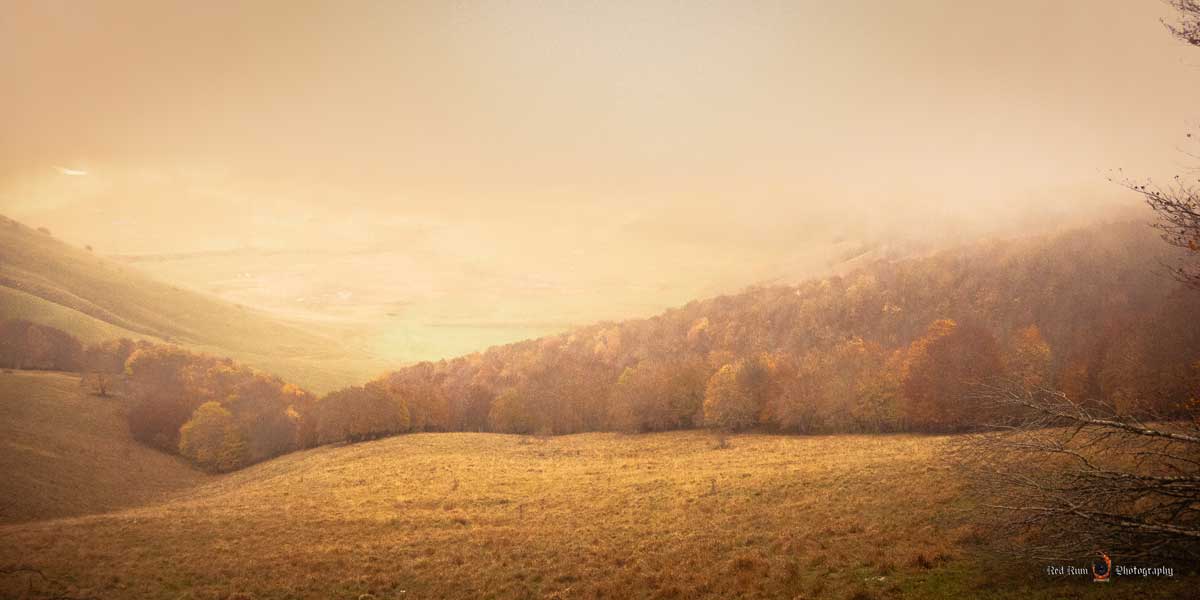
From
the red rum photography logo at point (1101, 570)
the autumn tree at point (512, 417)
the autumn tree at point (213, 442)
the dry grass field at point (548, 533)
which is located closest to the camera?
the red rum photography logo at point (1101, 570)

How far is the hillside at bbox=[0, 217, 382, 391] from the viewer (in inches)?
4653

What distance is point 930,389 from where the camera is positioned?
52.0m

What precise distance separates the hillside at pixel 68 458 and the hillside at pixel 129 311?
1965 inches

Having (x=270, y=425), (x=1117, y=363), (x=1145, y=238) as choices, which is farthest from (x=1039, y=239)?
(x=270, y=425)

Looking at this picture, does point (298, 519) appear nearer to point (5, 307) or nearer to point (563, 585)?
point (563, 585)

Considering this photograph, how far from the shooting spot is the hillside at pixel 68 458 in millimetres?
42688

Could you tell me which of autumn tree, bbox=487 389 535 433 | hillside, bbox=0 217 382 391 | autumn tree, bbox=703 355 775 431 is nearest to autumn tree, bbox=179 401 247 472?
autumn tree, bbox=487 389 535 433

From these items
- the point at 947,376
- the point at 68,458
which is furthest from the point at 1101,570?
the point at 68,458

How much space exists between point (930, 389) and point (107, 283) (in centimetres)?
20964

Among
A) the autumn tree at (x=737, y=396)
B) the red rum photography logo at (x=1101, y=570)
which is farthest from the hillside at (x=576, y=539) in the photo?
the autumn tree at (x=737, y=396)

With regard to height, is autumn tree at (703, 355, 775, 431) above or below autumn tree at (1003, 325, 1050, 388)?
below

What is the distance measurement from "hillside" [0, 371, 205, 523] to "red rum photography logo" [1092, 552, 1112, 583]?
56682mm

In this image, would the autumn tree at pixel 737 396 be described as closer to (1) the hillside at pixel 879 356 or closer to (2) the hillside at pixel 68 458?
(1) the hillside at pixel 879 356

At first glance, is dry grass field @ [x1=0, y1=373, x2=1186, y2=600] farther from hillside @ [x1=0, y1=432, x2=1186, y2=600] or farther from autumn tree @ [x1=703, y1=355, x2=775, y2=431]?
autumn tree @ [x1=703, y1=355, x2=775, y2=431]
